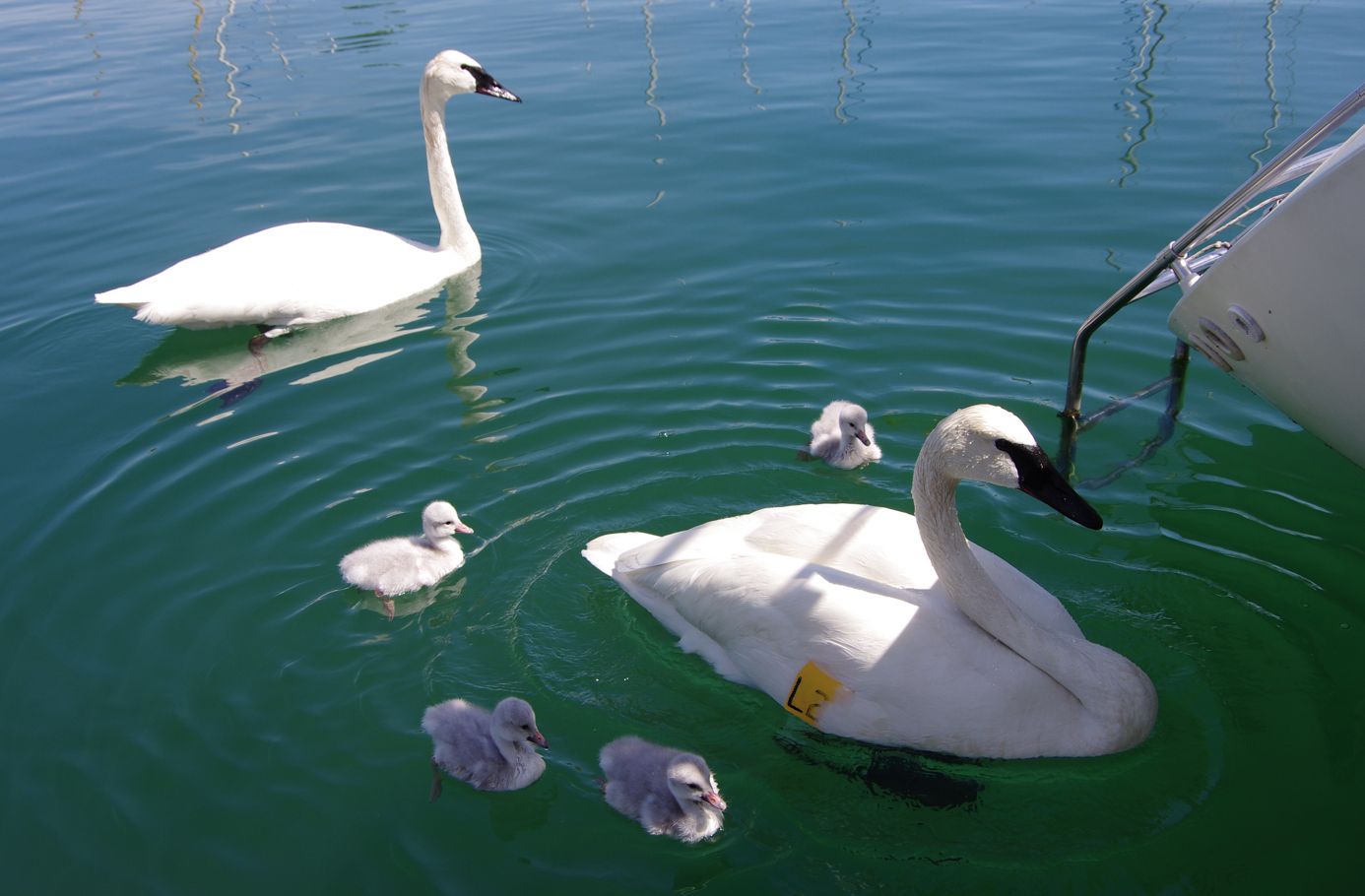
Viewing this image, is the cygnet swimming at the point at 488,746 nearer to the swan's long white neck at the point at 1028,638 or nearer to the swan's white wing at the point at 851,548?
the swan's white wing at the point at 851,548

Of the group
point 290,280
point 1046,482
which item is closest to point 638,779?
point 1046,482

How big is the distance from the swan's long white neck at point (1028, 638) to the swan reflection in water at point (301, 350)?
344cm

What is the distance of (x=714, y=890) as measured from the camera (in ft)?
10.9

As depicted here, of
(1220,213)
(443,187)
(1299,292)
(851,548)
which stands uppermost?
(1220,213)

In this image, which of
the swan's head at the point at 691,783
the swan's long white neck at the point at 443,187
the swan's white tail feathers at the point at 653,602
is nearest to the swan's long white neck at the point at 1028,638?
the swan's white tail feathers at the point at 653,602

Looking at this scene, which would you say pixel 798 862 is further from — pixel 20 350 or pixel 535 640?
pixel 20 350

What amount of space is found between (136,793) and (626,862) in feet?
6.49

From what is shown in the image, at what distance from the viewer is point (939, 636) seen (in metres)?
3.59

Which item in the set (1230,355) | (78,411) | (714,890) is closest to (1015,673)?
(714,890)

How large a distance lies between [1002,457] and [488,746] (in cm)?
221

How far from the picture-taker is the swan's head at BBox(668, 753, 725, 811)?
3.32 meters

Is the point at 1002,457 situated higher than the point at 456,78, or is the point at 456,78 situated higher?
the point at 456,78

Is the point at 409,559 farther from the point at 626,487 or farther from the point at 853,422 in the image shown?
the point at 853,422

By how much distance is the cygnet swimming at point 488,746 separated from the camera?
362 cm
